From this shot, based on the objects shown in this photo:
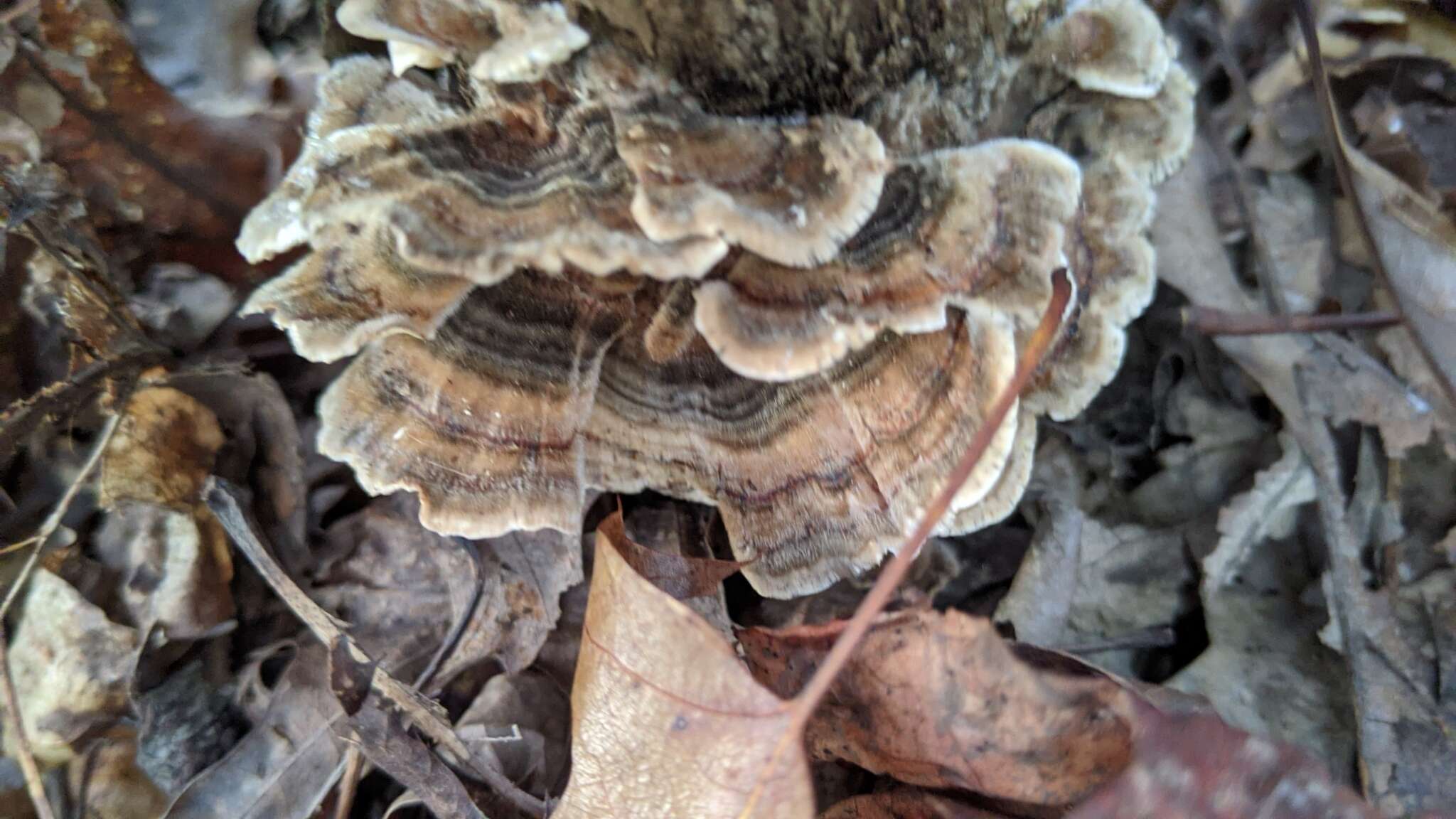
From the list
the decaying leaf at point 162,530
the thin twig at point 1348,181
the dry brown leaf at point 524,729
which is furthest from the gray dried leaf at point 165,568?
the thin twig at point 1348,181

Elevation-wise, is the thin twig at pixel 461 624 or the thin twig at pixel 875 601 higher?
the thin twig at pixel 875 601

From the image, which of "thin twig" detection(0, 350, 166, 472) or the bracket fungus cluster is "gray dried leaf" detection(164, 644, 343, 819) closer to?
the bracket fungus cluster

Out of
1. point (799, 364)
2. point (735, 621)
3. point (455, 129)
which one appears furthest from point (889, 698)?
point (455, 129)

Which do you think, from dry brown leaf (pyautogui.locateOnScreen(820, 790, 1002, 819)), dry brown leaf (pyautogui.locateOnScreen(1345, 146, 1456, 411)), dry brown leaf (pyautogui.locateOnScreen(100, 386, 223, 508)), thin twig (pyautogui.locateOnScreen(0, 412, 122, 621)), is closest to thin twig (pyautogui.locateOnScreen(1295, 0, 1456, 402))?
dry brown leaf (pyautogui.locateOnScreen(1345, 146, 1456, 411))

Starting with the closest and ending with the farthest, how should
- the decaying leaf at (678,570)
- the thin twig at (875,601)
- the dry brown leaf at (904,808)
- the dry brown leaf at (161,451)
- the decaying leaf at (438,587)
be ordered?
1. the thin twig at (875,601)
2. the dry brown leaf at (904,808)
3. the decaying leaf at (678,570)
4. the dry brown leaf at (161,451)
5. the decaying leaf at (438,587)

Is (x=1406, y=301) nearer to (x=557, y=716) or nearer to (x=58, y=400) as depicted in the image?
(x=557, y=716)

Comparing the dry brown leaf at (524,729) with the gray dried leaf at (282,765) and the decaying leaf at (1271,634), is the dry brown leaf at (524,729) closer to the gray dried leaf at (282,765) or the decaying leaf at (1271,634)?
the gray dried leaf at (282,765)
